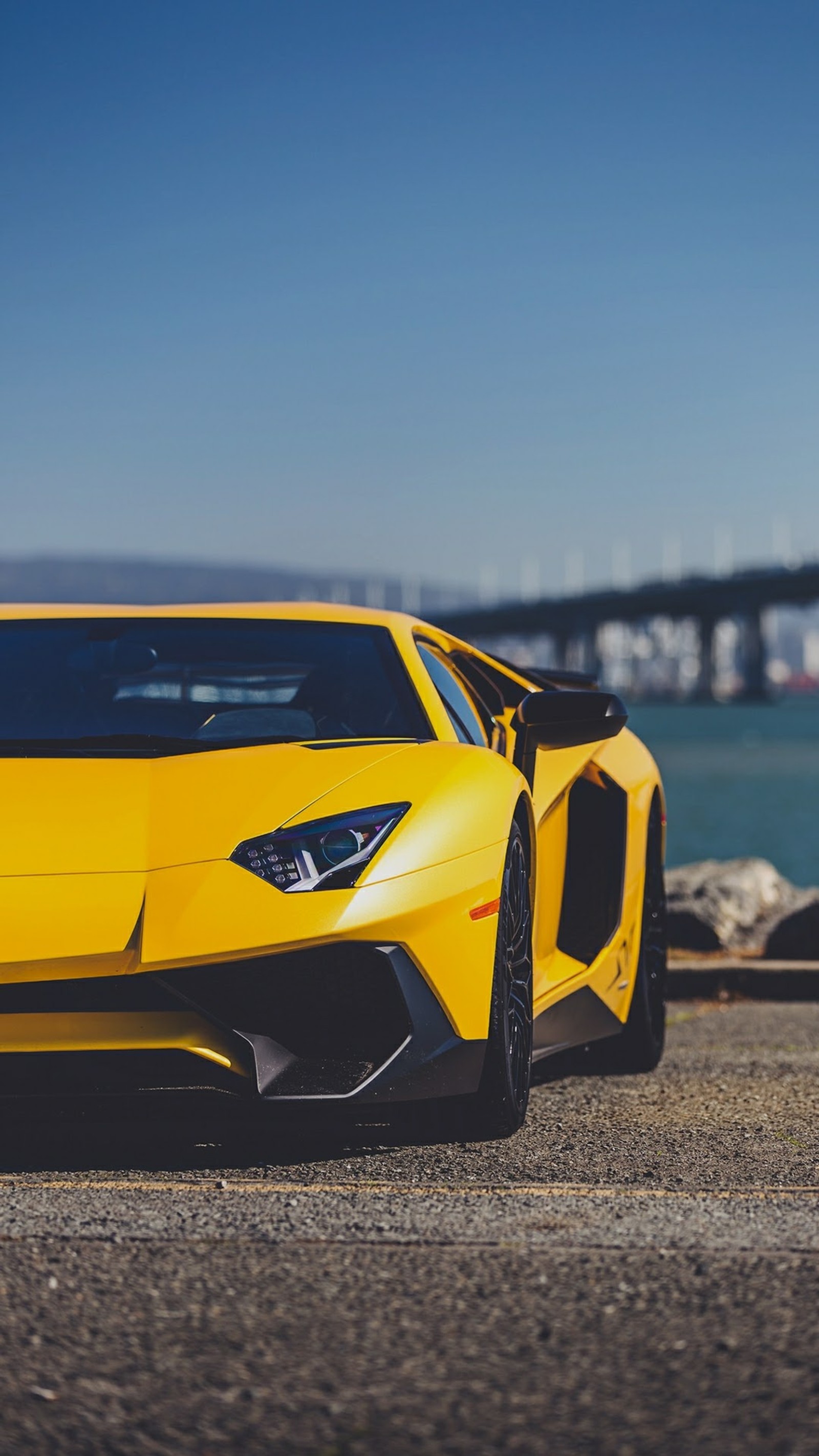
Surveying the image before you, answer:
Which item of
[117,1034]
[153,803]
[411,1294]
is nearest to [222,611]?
[153,803]

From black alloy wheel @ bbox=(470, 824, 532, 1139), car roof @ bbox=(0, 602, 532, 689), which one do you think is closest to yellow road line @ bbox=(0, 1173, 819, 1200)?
black alloy wheel @ bbox=(470, 824, 532, 1139)

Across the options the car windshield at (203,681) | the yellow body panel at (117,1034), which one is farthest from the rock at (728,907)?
the yellow body panel at (117,1034)

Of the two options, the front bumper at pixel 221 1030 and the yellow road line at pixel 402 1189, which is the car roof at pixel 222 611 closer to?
the front bumper at pixel 221 1030

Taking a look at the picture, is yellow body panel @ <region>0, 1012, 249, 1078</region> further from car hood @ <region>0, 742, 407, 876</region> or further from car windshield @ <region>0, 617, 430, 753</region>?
car windshield @ <region>0, 617, 430, 753</region>

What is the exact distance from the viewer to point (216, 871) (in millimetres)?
3703

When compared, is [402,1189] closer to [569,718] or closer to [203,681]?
[569,718]

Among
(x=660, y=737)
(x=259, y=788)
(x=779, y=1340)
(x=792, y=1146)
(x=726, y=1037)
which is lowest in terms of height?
(x=660, y=737)

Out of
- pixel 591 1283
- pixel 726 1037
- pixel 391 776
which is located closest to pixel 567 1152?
pixel 391 776

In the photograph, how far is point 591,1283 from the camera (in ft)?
9.49

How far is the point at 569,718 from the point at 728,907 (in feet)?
17.7

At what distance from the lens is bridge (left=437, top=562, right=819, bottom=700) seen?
348 ft

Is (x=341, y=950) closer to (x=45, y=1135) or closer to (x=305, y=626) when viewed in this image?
(x=45, y=1135)

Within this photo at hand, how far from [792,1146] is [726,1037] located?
2.57 meters

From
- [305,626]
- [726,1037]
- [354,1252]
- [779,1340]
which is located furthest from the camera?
[726,1037]
